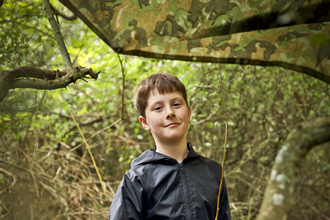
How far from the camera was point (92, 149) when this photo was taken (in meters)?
3.56

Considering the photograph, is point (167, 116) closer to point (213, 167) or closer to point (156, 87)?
point (156, 87)

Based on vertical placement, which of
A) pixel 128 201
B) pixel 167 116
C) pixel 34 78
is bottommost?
pixel 128 201

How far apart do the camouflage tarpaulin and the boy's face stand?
0.32 m

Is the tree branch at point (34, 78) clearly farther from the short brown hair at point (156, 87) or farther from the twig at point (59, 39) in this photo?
the short brown hair at point (156, 87)

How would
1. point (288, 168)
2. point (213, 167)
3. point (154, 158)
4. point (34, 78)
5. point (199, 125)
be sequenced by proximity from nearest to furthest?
point (288, 168)
point (34, 78)
point (154, 158)
point (213, 167)
point (199, 125)

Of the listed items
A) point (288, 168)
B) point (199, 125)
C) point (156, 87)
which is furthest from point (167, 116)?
point (199, 125)

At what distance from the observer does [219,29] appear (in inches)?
54.7

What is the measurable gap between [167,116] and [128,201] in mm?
394

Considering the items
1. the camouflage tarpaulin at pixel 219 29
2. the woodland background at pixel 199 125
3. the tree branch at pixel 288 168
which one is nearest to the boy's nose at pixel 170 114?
the camouflage tarpaulin at pixel 219 29

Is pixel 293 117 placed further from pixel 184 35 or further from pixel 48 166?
pixel 48 166

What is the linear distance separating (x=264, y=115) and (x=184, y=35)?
7.08 feet

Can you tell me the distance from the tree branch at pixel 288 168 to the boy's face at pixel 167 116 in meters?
0.70

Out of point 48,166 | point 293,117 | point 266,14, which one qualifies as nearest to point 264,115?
point 293,117

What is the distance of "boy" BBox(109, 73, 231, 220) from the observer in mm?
1101
